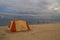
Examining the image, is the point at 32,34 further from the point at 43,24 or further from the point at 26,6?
the point at 26,6

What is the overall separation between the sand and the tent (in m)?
0.05

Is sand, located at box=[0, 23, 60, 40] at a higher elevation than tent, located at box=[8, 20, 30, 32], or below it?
below

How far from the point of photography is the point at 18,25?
154 cm

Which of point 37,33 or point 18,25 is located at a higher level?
point 18,25

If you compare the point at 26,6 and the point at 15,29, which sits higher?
the point at 26,6

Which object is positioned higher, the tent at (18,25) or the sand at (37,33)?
the tent at (18,25)

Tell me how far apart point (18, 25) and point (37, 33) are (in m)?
0.24

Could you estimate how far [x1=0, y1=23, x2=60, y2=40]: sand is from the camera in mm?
1483

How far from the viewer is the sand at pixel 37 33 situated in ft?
4.87

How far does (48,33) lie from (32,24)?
0.70ft

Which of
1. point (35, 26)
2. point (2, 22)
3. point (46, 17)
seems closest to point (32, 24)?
point (35, 26)

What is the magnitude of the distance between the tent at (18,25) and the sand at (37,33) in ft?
0.16

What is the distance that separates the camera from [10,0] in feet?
5.11

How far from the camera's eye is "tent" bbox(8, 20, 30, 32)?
5.01 feet
